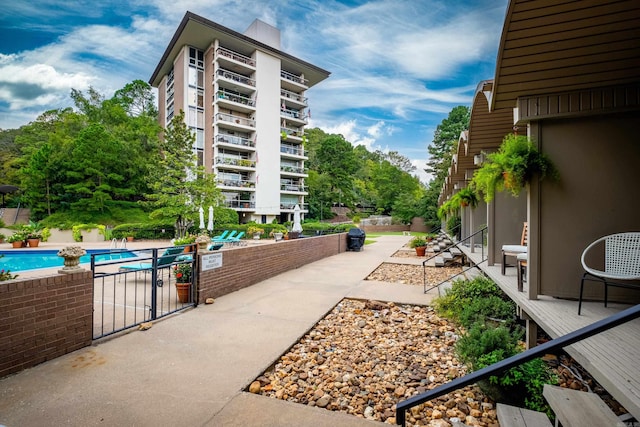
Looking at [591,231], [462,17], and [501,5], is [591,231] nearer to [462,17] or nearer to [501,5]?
[501,5]

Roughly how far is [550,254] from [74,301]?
20.2 ft

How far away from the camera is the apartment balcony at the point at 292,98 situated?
38.9 metres

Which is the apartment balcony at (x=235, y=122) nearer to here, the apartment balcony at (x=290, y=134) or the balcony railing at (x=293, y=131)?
the apartment balcony at (x=290, y=134)

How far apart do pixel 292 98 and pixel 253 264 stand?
36144 mm

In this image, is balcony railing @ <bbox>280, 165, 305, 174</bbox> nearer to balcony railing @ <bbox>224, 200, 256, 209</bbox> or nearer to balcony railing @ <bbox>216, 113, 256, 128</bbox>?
balcony railing @ <bbox>216, 113, 256, 128</bbox>

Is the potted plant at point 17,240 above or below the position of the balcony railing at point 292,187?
below

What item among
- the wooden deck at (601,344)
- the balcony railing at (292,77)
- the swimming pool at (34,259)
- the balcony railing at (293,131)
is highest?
the balcony railing at (292,77)

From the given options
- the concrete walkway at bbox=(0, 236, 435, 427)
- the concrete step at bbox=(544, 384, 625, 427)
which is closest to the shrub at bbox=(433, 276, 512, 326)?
the concrete walkway at bbox=(0, 236, 435, 427)

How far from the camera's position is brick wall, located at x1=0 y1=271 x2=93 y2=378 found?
3258 mm

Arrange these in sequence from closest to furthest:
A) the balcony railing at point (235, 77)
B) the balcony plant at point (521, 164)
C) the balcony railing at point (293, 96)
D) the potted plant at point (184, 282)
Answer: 1. the balcony plant at point (521, 164)
2. the potted plant at point (184, 282)
3. the balcony railing at point (235, 77)
4. the balcony railing at point (293, 96)

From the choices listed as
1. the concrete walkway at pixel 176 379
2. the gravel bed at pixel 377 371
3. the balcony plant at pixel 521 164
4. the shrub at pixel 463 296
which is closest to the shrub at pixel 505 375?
the gravel bed at pixel 377 371

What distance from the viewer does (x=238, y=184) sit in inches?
1308

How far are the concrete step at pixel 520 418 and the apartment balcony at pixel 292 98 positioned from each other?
129 feet

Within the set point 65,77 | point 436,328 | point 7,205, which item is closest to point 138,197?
point 7,205
